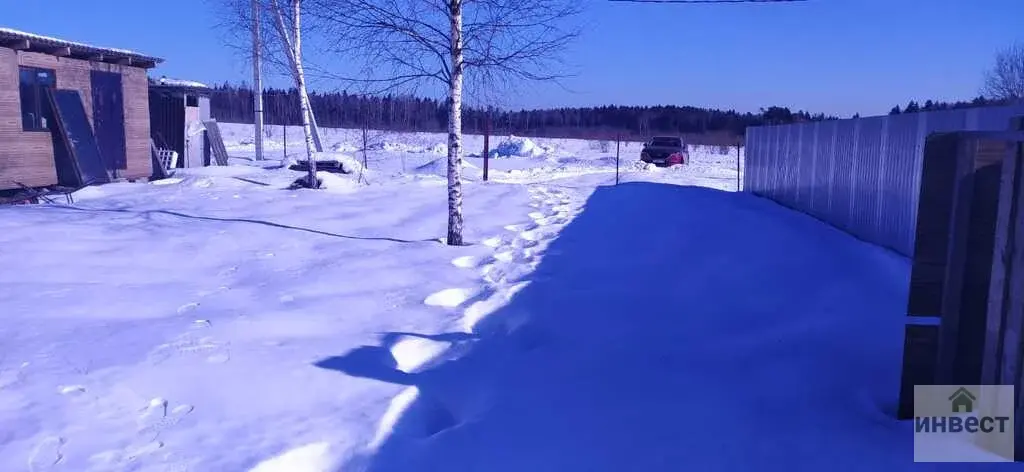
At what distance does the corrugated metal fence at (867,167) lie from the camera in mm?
8055

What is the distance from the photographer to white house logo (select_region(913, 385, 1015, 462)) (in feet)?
11.1

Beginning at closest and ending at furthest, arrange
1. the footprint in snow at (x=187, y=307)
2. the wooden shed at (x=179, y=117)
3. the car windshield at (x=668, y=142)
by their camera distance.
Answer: the footprint in snow at (x=187, y=307) < the wooden shed at (x=179, y=117) < the car windshield at (x=668, y=142)

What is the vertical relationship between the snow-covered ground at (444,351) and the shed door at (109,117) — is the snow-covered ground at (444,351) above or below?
below

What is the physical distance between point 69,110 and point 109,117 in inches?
67.2

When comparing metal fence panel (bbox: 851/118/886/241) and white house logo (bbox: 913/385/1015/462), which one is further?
metal fence panel (bbox: 851/118/886/241)

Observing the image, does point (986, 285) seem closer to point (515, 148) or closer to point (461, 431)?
point (461, 431)

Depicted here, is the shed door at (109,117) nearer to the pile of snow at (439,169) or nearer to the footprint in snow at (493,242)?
the footprint in snow at (493,242)

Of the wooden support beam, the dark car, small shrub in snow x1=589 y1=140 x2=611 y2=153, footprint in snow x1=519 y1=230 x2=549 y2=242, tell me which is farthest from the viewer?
small shrub in snow x1=589 y1=140 x2=611 y2=153

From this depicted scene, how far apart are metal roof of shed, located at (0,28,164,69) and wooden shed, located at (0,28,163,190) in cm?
2

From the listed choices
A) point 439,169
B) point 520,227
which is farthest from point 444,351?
point 439,169

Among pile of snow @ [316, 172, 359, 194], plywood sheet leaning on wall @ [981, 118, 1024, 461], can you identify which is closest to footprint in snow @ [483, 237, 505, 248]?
plywood sheet leaning on wall @ [981, 118, 1024, 461]

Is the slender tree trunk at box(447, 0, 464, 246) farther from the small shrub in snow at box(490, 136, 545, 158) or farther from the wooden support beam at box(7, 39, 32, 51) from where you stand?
the small shrub in snow at box(490, 136, 545, 158)

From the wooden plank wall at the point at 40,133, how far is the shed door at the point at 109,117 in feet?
0.51

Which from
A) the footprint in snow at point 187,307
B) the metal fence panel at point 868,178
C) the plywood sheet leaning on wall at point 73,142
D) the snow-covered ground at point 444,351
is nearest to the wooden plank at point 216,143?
the plywood sheet leaning on wall at point 73,142
